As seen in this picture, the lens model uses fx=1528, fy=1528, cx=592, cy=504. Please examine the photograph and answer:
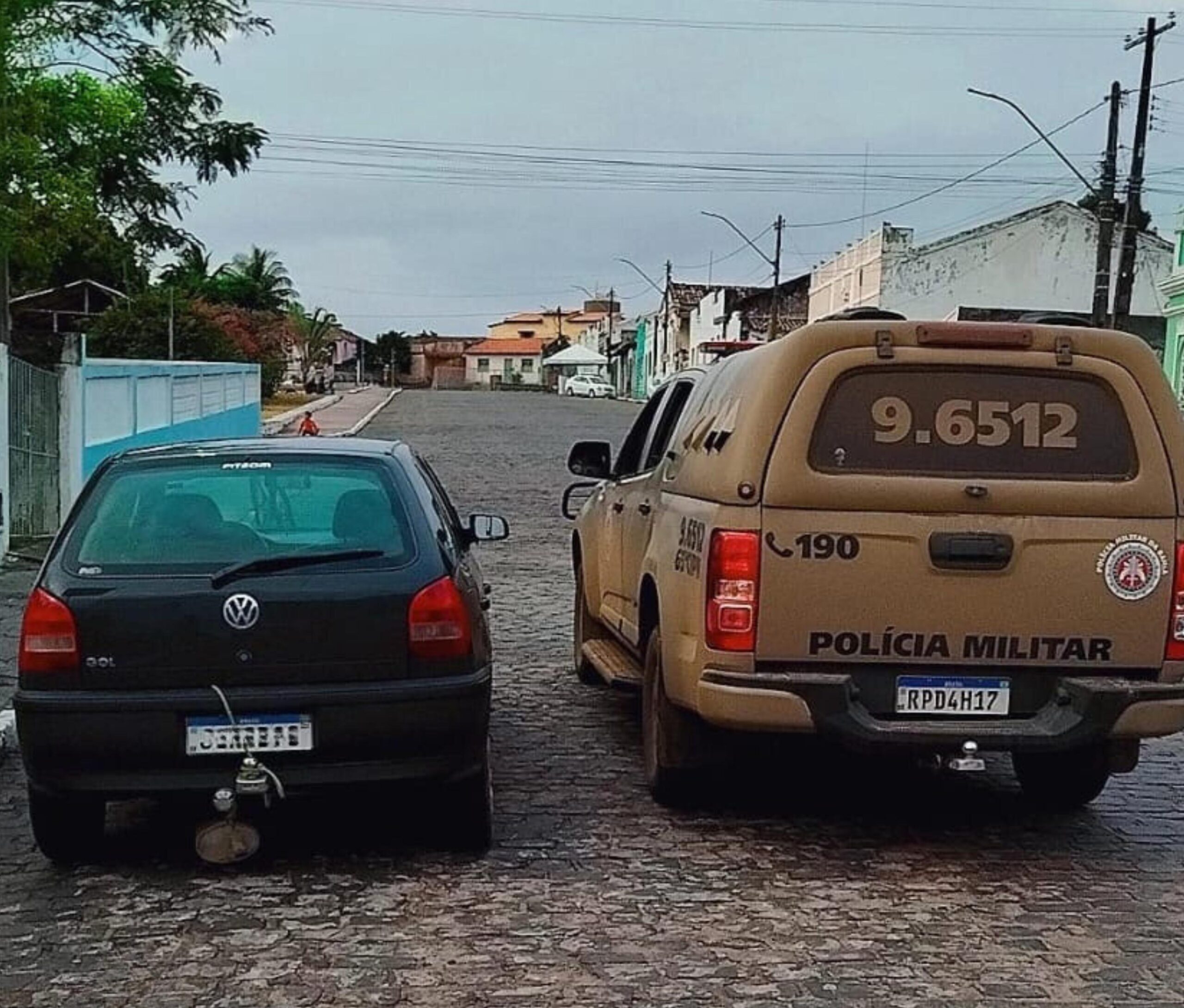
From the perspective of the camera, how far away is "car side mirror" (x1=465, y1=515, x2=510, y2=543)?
744cm

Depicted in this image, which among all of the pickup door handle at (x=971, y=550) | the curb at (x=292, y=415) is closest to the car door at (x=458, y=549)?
the pickup door handle at (x=971, y=550)

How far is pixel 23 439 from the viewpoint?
48.4 feet

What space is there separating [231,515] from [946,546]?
2619mm

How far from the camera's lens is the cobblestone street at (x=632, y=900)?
456 centimetres

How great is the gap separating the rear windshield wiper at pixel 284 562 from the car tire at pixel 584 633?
11.1ft

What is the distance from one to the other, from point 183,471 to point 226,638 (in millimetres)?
846

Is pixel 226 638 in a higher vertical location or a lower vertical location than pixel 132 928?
higher

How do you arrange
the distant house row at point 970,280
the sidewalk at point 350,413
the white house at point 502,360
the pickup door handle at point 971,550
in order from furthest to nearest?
the white house at point 502,360
the distant house row at point 970,280
the sidewalk at point 350,413
the pickup door handle at point 971,550

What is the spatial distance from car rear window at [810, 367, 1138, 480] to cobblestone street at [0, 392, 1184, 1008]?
1530 millimetres

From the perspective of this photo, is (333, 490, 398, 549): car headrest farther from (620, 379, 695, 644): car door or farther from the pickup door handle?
the pickup door handle

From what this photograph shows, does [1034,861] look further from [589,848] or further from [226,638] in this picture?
[226,638]

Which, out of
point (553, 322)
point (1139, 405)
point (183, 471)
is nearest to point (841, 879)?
point (1139, 405)

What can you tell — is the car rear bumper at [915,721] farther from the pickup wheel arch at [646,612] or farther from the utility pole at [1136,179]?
the utility pole at [1136,179]

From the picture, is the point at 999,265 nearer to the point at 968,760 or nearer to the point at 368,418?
the point at 368,418
